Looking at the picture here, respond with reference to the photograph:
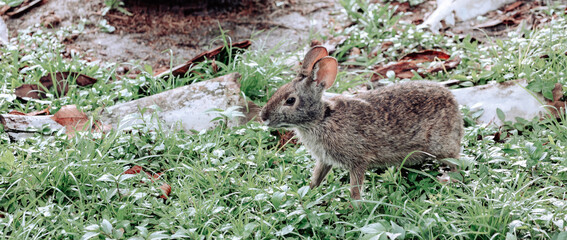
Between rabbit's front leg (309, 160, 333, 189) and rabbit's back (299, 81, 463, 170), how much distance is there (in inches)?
3.8

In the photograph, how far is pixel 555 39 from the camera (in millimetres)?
5586

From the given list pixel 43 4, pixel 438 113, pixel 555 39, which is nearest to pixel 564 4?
pixel 555 39

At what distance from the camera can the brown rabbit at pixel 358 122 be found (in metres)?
4.03

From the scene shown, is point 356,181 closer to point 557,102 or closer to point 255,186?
point 255,186

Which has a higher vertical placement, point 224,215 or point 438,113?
point 438,113

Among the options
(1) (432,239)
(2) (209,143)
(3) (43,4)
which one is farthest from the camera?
(3) (43,4)

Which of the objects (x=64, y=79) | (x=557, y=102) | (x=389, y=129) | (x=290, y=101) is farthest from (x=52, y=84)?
(x=557, y=102)

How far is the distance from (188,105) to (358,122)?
67.0 inches

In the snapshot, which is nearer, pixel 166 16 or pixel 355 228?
pixel 355 228

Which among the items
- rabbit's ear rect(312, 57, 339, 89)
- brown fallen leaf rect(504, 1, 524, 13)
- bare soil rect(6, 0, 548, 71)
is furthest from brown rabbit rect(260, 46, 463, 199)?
brown fallen leaf rect(504, 1, 524, 13)

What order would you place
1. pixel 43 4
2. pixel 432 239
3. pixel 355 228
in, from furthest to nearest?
pixel 43 4
pixel 355 228
pixel 432 239

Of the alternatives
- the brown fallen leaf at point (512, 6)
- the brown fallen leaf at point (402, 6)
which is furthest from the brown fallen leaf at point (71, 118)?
the brown fallen leaf at point (512, 6)

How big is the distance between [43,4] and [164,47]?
6.65 ft

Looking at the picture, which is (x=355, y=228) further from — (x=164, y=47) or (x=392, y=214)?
(x=164, y=47)
